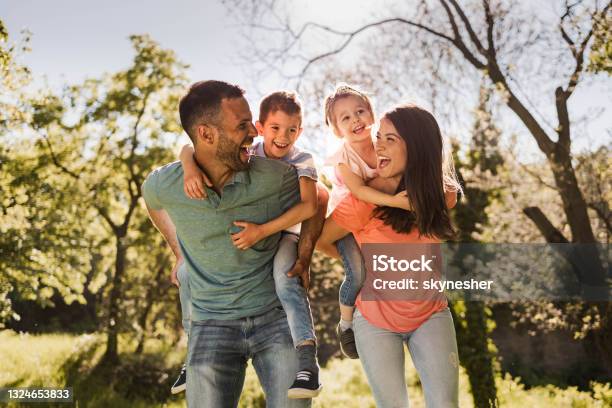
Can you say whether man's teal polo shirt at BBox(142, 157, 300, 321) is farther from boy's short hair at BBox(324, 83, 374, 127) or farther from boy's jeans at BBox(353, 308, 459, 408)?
boy's short hair at BBox(324, 83, 374, 127)

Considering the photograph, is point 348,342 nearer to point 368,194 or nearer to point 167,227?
point 368,194

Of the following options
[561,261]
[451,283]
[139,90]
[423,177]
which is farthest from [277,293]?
[139,90]

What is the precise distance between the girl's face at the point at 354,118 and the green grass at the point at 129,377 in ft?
22.9

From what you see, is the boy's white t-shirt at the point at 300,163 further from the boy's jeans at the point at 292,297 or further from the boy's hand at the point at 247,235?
the boy's hand at the point at 247,235

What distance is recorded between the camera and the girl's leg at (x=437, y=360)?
2609 mm

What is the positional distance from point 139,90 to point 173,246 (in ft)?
43.4

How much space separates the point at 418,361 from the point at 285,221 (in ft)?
2.81

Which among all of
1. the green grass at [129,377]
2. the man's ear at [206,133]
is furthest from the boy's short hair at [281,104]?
the green grass at [129,377]

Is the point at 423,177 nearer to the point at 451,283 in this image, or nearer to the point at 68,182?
the point at 451,283

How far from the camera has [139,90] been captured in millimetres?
15547

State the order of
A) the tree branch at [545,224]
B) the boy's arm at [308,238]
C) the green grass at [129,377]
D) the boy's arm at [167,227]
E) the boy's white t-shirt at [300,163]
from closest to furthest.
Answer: the boy's arm at [308,238]
the boy's white t-shirt at [300,163]
the boy's arm at [167,227]
the tree branch at [545,224]
the green grass at [129,377]

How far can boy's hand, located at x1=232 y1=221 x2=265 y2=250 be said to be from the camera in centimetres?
267

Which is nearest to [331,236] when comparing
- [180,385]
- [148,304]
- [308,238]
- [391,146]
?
[308,238]

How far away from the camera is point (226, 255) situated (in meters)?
2.74
